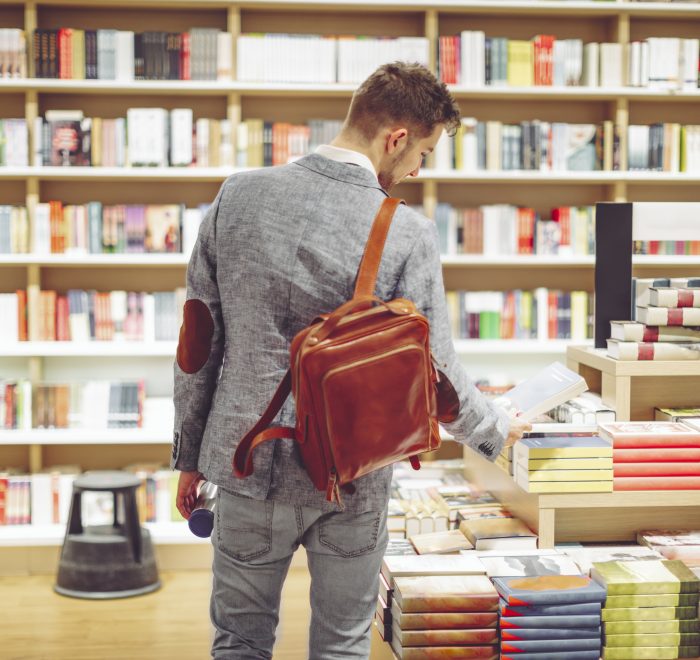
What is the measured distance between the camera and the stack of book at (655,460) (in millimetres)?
1962

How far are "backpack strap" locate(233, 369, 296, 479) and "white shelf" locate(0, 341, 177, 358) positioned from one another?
2.49m

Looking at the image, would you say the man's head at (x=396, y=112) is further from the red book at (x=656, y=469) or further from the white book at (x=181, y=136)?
the white book at (x=181, y=136)

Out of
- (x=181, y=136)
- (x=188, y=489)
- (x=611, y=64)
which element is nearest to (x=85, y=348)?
(x=181, y=136)

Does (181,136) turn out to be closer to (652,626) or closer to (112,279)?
(112,279)

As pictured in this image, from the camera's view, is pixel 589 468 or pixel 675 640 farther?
pixel 589 468

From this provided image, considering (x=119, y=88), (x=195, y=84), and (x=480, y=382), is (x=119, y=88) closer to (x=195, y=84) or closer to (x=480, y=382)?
(x=195, y=84)

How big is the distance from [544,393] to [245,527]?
77cm

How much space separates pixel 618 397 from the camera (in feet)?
7.09

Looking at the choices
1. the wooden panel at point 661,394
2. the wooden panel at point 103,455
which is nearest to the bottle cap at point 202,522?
the wooden panel at point 661,394

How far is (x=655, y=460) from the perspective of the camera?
6.45 ft

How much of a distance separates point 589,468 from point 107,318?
8.15 ft

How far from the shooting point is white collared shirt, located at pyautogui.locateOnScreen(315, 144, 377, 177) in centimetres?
146

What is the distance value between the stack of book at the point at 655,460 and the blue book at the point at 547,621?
1.16ft

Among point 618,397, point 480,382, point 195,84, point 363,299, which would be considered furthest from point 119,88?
point 363,299
